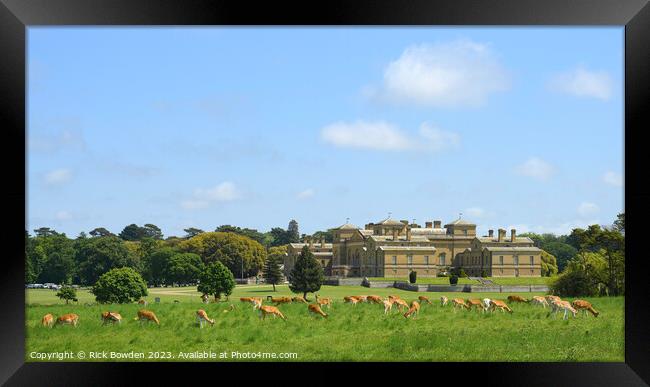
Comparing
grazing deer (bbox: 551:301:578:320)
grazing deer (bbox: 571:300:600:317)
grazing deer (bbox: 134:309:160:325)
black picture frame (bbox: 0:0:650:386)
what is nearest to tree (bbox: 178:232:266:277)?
grazing deer (bbox: 134:309:160:325)

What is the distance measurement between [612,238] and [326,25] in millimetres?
7116

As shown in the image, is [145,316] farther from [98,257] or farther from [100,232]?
[100,232]

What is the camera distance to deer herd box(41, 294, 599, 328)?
8.02 metres

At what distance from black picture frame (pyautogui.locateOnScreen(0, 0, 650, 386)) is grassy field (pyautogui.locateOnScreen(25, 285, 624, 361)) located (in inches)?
50.4

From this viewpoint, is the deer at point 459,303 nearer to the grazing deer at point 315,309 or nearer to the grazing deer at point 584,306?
the grazing deer at point 584,306

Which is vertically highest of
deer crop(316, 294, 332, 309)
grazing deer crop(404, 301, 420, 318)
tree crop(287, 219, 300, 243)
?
tree crop(287, 219, 300, 243)

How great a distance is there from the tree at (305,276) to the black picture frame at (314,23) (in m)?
4.20

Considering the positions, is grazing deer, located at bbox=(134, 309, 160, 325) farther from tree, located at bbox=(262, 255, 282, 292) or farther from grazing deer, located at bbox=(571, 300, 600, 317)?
grazing deer, located at bbox=(571, 300, 600, 317)

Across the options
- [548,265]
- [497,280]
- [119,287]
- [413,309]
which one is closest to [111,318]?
[119,287]

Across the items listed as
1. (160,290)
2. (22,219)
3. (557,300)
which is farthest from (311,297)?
(22,219)

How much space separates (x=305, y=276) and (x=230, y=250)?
2.02 meters

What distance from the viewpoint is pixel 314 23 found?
583 cm

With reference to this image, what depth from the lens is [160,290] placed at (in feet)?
34.6

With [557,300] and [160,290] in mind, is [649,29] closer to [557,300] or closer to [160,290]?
[557,300]
